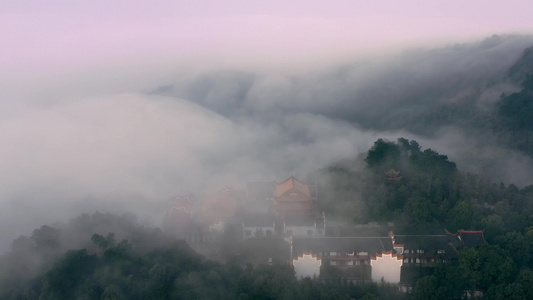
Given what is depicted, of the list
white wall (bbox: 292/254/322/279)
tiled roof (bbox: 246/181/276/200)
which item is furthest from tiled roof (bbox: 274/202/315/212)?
white wall (bbox: 292/254/322/279)

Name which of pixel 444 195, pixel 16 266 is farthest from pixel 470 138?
pixel 16 266

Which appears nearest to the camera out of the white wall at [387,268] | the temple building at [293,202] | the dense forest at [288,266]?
the dense forest at [288,266]

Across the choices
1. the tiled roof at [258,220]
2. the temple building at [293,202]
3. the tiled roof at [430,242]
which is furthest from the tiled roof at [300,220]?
the tiled roof at [430,242]

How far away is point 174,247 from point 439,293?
7.27 meters

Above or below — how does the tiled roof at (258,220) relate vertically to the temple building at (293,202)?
below

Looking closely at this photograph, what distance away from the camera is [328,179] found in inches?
731

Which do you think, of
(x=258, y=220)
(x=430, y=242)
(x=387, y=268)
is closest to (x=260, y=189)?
(x=258, y=220)

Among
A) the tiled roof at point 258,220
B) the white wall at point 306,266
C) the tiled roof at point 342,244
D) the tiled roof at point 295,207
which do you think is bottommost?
the white wall at point 306,266

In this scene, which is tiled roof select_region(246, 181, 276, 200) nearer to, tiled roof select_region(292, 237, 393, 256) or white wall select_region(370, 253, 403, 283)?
tiled roof select_region(292, 237, 393, 256)

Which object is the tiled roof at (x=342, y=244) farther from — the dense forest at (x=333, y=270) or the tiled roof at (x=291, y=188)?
the tiled roof at (x=291, y=188)

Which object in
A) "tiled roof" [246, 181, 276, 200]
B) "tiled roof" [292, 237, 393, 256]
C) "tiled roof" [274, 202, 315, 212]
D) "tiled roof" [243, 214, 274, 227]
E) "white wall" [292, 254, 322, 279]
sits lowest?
"white wall" [292, 254, 322, 279]

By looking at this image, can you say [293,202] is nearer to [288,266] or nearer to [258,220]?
[258,220]

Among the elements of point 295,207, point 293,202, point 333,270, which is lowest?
point 333,270

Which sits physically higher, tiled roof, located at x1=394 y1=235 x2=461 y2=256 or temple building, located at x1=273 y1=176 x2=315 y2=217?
temple building, located at x1=273 y1=176 x2=315 y2=217
